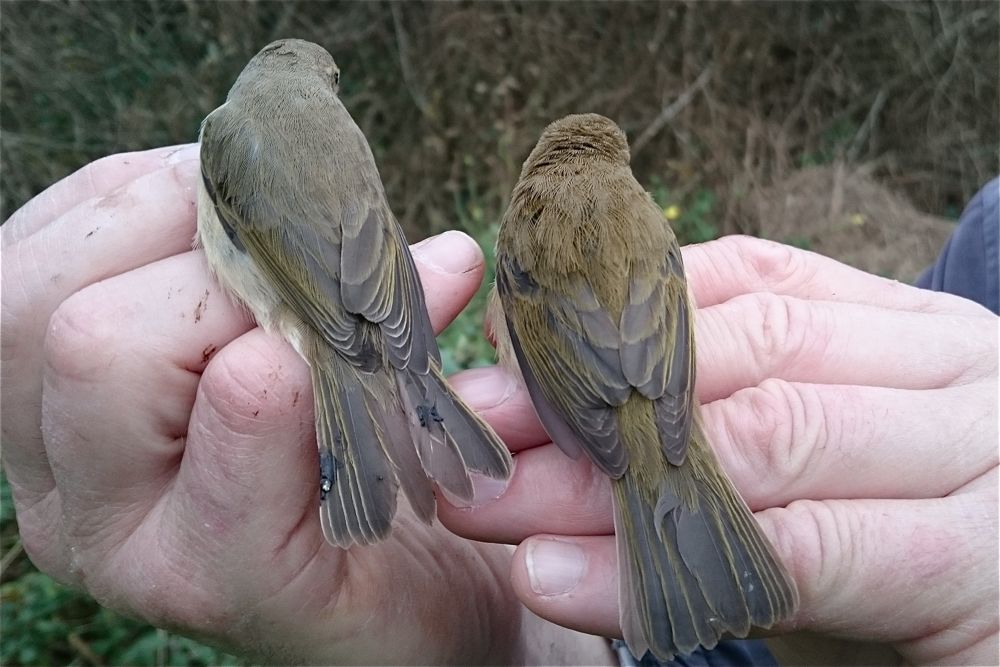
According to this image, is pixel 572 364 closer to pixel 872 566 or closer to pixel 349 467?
pixel 349 467

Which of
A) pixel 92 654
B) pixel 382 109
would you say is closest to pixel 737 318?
pixel 92 654

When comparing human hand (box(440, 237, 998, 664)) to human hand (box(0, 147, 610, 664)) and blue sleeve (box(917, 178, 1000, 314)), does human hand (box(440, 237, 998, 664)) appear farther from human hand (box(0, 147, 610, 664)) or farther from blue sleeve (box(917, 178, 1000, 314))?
blue sleeve (box(917, 178, 1000, 314))

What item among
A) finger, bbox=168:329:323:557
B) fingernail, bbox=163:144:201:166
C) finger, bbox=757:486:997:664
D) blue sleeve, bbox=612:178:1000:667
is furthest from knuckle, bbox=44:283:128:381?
blue sleeve, bbox=612:178:1000:667

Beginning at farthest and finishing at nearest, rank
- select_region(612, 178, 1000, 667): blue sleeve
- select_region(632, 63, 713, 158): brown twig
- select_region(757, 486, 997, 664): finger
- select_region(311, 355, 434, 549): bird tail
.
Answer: select_region(632, 63, 713, 158): brown twig → select_region(612, 178, 1000, 667): blue sleeve → select_region(311, 355, 434, 549): bird tail → select_region(757, 486, 997, 664): finger

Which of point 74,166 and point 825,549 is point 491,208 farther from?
point 825,549

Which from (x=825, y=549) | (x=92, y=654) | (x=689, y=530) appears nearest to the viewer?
(x=825, y=549)

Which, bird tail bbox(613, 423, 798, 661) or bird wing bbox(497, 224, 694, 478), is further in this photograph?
bird wing bbox(497, 224, 694, 478)

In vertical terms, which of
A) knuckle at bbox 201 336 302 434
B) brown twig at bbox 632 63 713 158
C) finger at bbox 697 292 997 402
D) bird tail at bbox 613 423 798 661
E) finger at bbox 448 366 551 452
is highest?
knuckle at bbox 201 336 302 434
